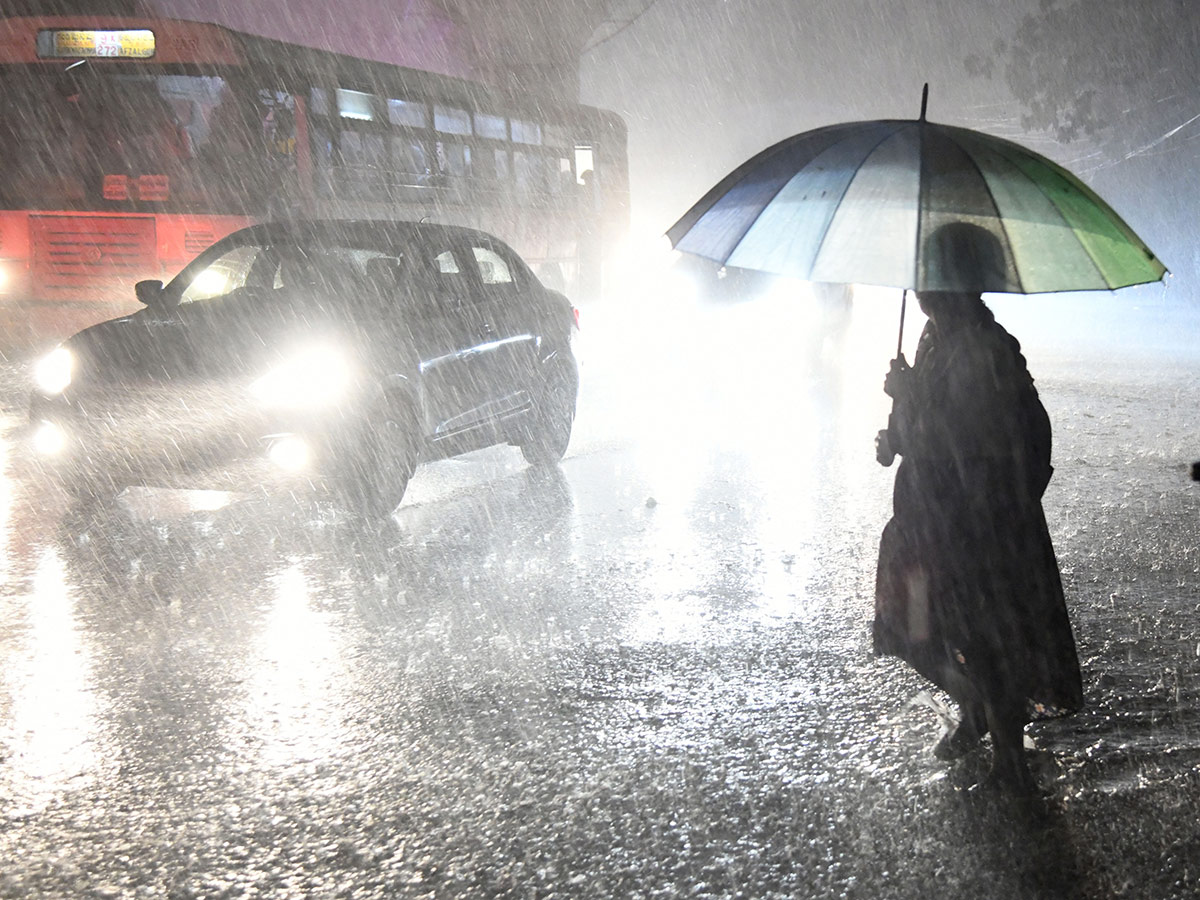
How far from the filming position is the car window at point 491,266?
821 cm

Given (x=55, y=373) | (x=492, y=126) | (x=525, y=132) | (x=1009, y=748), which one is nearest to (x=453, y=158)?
(x=492, y=126)

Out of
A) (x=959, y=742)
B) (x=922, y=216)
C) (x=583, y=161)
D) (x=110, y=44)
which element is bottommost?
(x=959, y=742)

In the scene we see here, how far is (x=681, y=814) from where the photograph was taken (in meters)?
3.25

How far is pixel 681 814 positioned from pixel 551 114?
1622cm

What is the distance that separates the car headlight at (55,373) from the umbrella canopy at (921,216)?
14.5ft

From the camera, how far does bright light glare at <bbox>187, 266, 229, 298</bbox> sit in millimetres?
7878

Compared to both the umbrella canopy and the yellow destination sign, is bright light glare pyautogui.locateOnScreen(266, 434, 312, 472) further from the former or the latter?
the yellow destination sign

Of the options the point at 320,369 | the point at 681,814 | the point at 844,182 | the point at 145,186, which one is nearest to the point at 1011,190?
the point at 844,182

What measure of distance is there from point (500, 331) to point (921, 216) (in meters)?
4.97

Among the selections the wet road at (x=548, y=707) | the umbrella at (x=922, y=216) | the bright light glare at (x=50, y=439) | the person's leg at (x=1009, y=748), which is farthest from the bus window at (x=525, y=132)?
the person's leg at (x=1009, y=748)

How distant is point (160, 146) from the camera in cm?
1287

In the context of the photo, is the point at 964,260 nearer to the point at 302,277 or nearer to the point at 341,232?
the point at 302,277

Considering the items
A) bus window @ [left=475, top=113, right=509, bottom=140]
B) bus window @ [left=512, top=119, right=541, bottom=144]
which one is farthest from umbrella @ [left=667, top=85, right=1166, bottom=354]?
bus window @ [left=512, top=119, right=541, bottom=144]

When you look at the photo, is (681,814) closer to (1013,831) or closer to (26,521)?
(1013,831)
